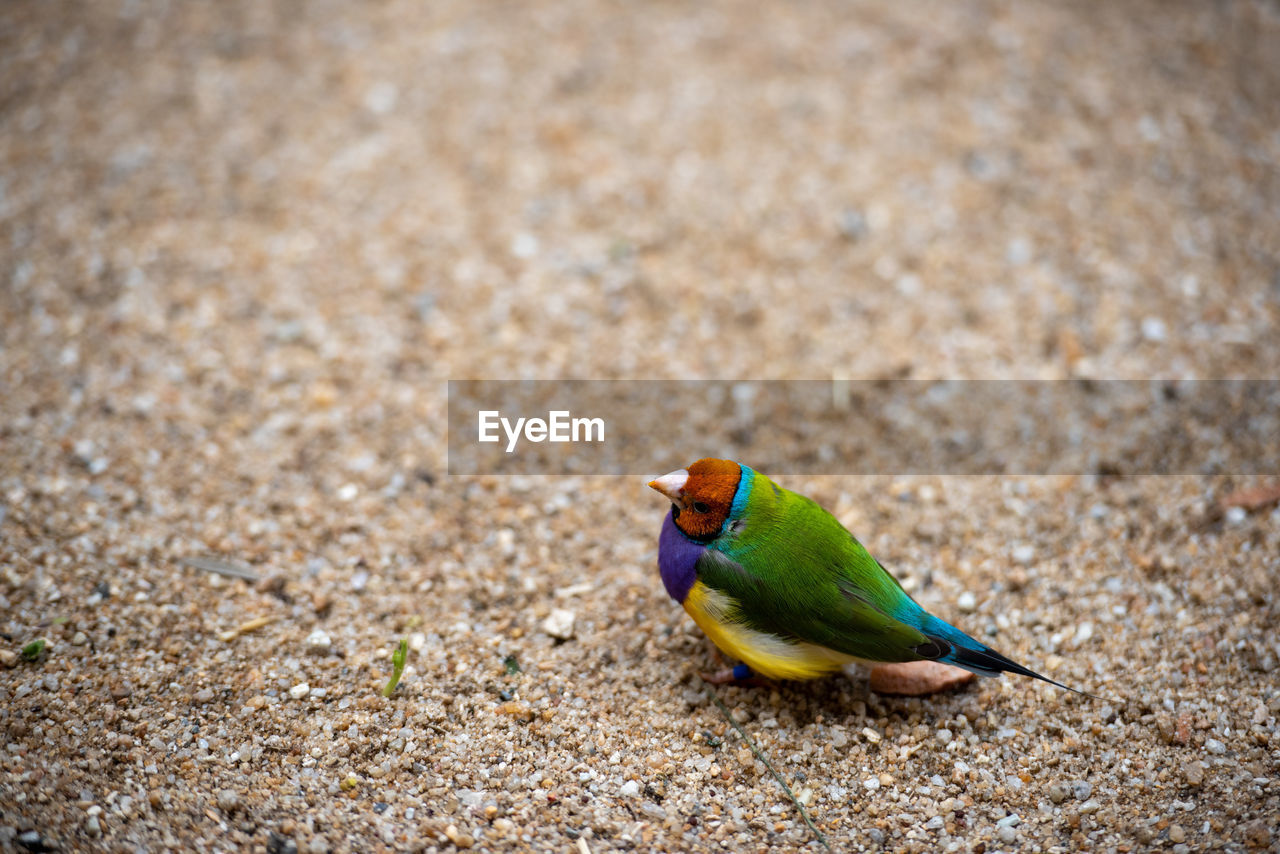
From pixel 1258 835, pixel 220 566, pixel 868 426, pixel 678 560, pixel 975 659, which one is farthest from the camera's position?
pixel 868 426

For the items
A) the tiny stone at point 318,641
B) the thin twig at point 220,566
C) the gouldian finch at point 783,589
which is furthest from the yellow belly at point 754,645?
the thin twig at point 220,566

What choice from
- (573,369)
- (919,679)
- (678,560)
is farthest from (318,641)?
(919,679)

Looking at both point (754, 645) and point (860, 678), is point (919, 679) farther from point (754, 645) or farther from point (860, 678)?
point (754, 645)

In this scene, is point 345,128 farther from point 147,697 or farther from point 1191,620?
point 1191,620

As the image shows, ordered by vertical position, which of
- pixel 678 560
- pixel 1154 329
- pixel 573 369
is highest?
pixel 678 560

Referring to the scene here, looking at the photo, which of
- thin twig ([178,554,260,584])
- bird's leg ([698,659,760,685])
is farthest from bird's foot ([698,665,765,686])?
thin twig ([178,554,260,584])

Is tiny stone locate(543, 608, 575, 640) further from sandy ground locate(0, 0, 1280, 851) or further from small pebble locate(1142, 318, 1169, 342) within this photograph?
small pebble locate(1142, 318, 1169, 342)

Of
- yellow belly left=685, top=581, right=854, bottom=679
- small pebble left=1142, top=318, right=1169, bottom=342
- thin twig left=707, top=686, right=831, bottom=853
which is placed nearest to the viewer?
thin twig left=707, top=686, right=831, bottom=853

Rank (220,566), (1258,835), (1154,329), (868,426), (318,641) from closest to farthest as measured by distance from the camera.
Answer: (1258,835) < (318,641) < (220,566) < (868,426) < (1154,329)

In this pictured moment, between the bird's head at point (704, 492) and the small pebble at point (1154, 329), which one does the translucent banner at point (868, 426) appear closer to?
the small pebble at point (1154, 329)
